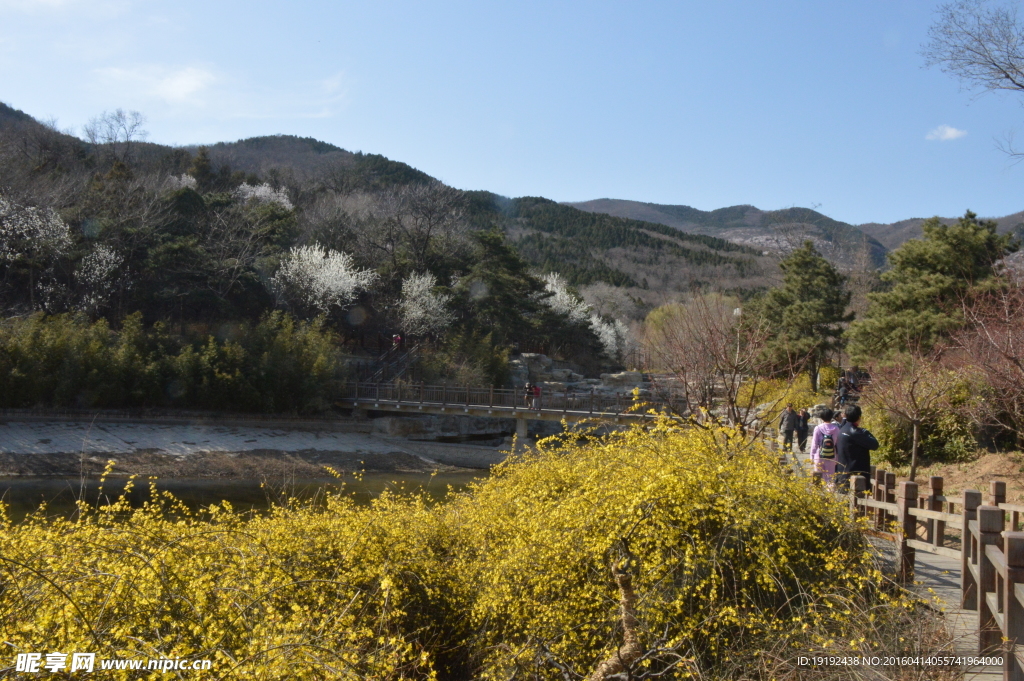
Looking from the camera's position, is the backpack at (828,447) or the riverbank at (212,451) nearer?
the backpack at (828,447)

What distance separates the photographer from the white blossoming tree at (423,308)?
136 feet

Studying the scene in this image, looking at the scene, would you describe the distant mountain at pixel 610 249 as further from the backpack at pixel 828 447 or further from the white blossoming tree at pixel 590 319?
the backpack at pixel 828 447

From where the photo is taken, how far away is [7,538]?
14.9 ft

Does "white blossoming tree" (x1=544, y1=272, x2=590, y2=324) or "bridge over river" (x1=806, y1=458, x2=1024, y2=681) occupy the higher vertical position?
"white blossoming tree" (x1=544, y1=272, x2=590, y2=324)

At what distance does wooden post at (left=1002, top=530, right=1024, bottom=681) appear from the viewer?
354 cm

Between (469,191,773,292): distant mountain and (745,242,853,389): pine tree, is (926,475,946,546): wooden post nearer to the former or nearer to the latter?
(745,242,853,389): pine tree

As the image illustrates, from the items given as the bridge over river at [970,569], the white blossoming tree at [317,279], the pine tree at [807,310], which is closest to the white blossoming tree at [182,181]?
the white blossoming tree at [317,279]

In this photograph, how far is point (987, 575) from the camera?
14.4 ft

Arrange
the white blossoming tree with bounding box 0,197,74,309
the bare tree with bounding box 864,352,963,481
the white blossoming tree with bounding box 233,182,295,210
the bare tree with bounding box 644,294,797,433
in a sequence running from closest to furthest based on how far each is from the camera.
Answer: the bare tree with bounding box 644,294,797,433 → the bare tree with bounding box 864,352,963,481 → the white blossoming tree with bounding box 0,197,74,309 → the white blossoming tree with bounding box 233,182,295,210

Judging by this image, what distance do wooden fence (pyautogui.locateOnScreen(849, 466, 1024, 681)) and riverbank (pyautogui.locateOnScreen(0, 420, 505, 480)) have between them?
1778cm

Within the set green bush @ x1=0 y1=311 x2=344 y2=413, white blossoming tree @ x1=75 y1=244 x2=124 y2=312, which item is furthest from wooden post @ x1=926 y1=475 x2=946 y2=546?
white blossoming tree @ x1=75 y1=244 x2=124 y2=312

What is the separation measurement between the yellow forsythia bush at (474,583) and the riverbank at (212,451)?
55.8ft

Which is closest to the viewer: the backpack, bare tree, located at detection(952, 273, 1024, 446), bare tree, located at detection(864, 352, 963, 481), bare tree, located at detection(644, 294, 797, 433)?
the backpack

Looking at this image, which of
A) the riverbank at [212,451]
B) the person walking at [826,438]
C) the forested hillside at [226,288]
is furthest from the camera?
the forested hillside at [226,288]
